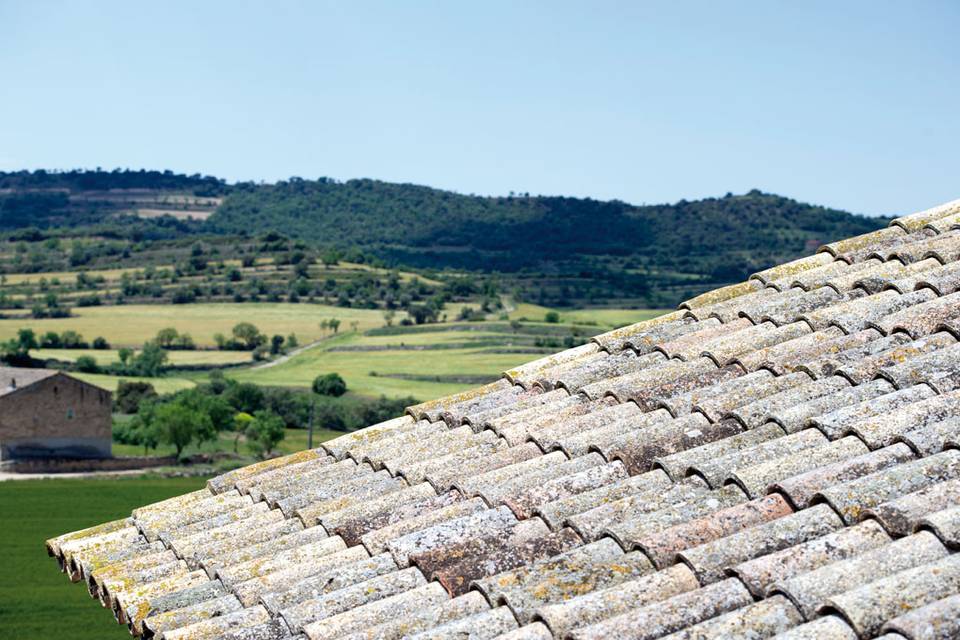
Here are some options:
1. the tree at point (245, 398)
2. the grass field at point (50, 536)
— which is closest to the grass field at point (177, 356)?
the tree at point (245, 398)

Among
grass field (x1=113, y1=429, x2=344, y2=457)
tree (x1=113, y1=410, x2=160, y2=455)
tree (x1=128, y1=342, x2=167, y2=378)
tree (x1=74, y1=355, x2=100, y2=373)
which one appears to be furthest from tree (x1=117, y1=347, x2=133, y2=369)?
grass field (x1=113, y1=429, x2=344, y2=457)

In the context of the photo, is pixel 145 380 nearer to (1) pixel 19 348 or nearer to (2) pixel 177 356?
(1) pixel 19 348

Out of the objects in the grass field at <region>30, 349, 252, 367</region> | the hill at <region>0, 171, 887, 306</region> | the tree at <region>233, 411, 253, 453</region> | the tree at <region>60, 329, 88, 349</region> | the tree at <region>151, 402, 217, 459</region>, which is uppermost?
the hill at <region>0, 171, 887, 306</region>

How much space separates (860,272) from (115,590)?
3847 mm

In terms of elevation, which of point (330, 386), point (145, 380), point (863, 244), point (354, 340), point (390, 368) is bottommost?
point (145, 380)

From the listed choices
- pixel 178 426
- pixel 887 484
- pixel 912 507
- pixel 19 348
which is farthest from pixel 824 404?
pixel 19 348

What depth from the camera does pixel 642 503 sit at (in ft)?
13.0

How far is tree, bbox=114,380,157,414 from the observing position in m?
81.1

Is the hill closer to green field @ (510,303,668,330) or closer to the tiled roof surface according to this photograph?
green field @ (510,303,668,330)

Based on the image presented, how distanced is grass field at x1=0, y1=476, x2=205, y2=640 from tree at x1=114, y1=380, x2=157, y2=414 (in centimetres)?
2103

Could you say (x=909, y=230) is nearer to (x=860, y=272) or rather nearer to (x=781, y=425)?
(x=860, y=272)

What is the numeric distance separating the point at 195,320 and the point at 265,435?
4241 centimetres

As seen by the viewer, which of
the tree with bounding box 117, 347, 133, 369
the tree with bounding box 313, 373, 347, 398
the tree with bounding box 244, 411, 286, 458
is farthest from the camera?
the tree with bounding box 117, 347, 133, 369

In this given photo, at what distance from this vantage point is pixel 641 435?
15.0 feet
